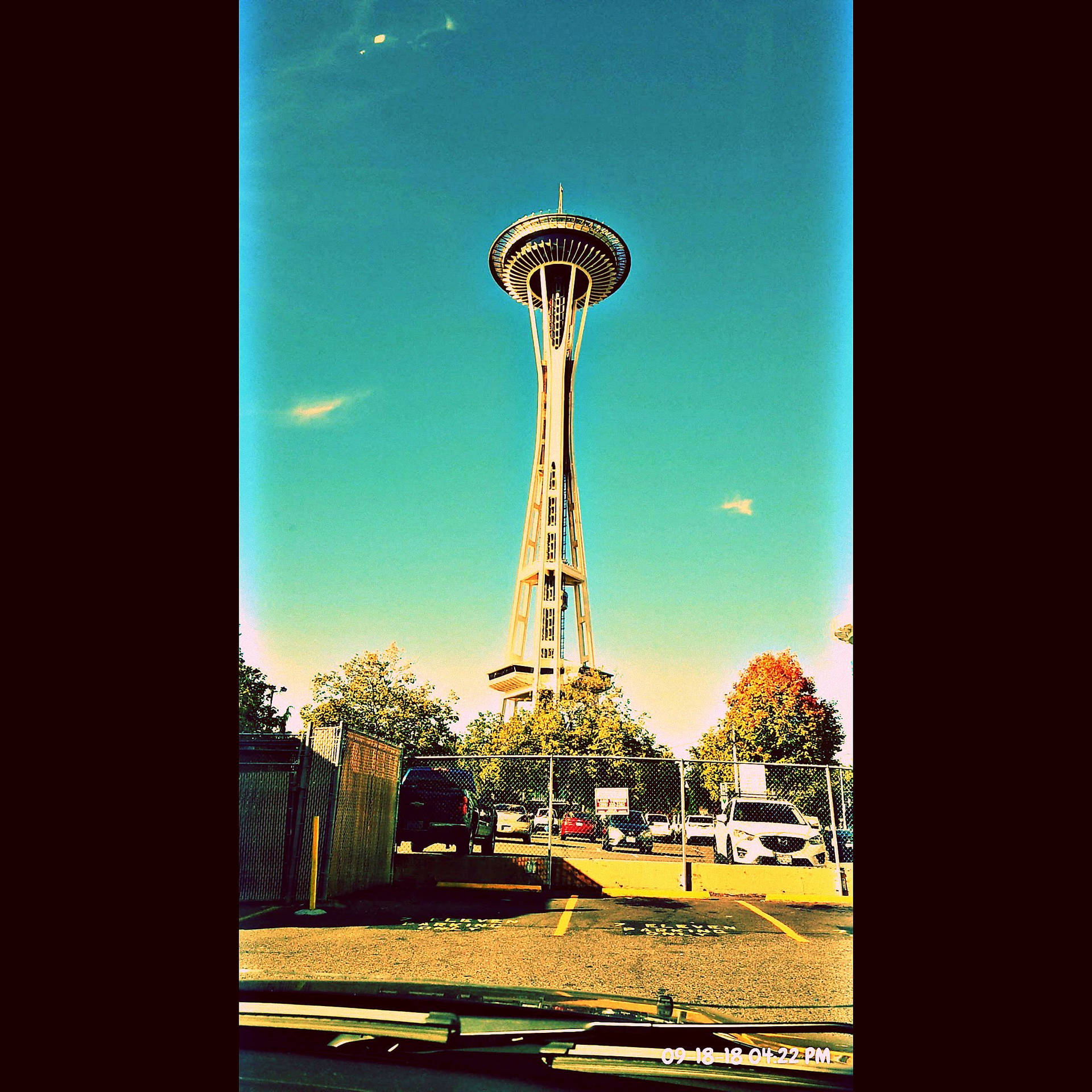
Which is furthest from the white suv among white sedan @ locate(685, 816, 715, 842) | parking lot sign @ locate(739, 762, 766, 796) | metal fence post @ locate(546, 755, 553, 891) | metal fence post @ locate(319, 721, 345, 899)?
metal fence post @ locate(319, 721, 345, 899)

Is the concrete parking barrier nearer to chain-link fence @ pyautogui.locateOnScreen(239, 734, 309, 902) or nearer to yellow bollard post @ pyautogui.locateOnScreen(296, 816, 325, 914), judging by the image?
yellow bollard post @ pyautogui.locateOnScreen(296, 816, 325, 914)

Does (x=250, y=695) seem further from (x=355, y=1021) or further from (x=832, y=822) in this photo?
(x=832, y=822)

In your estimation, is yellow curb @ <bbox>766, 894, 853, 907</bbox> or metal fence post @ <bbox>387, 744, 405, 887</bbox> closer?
yellow curb @ <bbox>766, 894, 853, 907</bbox>

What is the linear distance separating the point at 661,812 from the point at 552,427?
1300 inches

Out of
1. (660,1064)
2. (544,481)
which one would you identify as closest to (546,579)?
(544,481)

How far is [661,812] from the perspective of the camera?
12.1 meters

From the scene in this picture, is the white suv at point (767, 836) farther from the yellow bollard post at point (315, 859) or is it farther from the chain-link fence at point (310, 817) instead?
the yellow bollard post at point (315, 859)

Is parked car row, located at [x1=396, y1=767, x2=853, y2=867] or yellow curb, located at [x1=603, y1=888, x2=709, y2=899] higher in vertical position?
parked car row, located at [x1=396, y1=767, x2=853, y2=867]

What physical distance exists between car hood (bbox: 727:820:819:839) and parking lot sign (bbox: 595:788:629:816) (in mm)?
1708

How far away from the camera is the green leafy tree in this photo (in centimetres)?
2262
